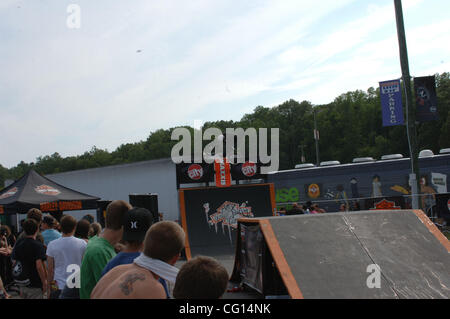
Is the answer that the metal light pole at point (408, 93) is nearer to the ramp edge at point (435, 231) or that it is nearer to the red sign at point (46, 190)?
the ramp edge at point (435, 231)

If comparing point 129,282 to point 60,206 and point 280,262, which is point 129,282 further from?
point 60,206

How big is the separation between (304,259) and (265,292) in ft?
5.98

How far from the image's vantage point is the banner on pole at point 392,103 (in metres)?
14.2

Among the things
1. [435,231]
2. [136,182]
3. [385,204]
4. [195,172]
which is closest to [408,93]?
[385,204]

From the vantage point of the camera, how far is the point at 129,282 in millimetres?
2287

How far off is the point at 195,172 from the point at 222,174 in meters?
1.22

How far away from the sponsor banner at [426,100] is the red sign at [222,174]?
26.1ft

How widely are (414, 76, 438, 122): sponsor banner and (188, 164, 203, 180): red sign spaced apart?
8686mm

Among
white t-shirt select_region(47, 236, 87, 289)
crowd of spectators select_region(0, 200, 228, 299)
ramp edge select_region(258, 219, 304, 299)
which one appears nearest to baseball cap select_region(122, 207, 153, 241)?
crowd of spectators select_region(0, 200, 228, 299)

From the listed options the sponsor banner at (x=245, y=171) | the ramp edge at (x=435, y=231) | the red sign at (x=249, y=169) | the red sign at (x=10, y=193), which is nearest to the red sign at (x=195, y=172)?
the sponsor banner at (x=245, y=171)

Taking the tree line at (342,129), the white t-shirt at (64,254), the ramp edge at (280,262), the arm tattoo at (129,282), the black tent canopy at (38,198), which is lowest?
the ramp edge at (280,262)

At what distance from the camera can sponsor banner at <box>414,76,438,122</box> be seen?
45.3 feet

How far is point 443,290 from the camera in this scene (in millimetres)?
6043

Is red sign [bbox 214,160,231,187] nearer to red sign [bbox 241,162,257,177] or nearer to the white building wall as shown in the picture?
red sign [bbox 241,162,257,177]
